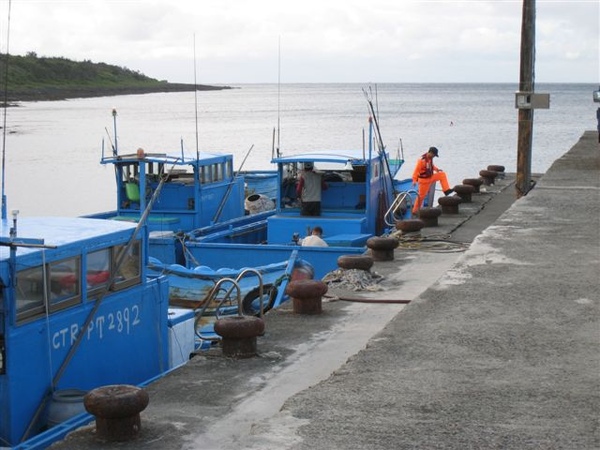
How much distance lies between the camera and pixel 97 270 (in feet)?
27.4

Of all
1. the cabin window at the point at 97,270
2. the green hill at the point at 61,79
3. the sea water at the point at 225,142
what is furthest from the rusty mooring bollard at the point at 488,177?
the green hill at the point at 61,79

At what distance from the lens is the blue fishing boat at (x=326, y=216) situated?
1677 centimetres

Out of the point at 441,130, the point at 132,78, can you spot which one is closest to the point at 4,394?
the point at 441,130

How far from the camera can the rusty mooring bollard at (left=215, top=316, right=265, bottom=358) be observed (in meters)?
7.51

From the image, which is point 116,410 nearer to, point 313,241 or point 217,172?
point 313,241

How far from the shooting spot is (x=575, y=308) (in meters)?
7.28

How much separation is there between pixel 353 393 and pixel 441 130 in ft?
262

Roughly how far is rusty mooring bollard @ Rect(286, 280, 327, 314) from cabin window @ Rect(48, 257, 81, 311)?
80.4 inches

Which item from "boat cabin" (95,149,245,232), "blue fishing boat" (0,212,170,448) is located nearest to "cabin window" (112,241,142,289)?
"blue fishing boat" (0,212,170,448)

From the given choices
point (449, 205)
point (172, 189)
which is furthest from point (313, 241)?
point (172, 189)

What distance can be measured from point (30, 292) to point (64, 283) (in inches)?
15.2

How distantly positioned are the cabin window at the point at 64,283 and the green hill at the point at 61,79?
105 m

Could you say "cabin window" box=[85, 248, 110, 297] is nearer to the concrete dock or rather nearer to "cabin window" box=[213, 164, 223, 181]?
the concrete dock

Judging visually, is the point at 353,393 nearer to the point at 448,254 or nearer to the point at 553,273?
the point at 553,273
